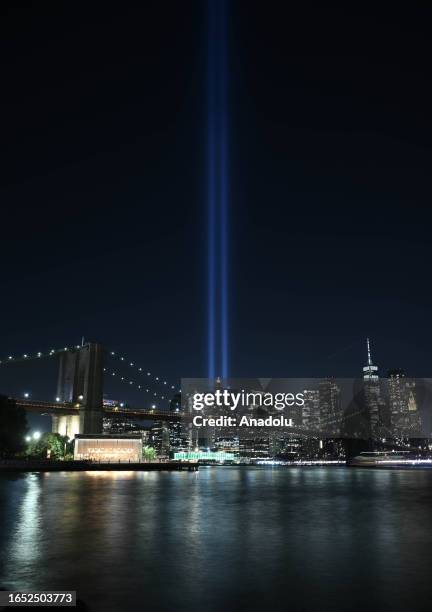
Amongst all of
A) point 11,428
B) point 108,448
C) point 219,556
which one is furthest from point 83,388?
point 219,556

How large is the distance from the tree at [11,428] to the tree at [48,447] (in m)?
11.0

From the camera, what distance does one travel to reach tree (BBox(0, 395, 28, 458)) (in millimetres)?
68938

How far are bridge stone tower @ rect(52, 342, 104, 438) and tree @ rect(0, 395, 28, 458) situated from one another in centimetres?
1733

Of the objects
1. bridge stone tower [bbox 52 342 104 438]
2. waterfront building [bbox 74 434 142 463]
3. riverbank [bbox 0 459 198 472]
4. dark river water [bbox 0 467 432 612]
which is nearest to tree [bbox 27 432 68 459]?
waterfront building [bbox 74 434 142 463]

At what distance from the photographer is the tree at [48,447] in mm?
85562

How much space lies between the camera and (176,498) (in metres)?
35.7

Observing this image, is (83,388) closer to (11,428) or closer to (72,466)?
(72,466)

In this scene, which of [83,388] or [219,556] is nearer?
[219,556]

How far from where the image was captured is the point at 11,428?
69750mm

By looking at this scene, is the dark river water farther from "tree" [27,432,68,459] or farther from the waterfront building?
the waterfront building

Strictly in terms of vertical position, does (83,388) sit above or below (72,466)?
above

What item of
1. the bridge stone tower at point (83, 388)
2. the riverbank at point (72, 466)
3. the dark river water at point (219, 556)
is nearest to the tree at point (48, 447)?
the bridge stone tower at point (83, 388)

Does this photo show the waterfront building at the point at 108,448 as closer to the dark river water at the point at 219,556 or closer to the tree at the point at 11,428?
the tree at the point at 11,428

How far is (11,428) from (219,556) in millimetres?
60115
